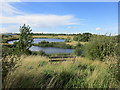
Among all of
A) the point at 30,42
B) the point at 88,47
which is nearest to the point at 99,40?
the point at 88,47

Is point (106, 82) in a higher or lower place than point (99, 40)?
lower

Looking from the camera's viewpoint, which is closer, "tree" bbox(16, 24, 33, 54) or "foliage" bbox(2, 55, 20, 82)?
"foliage" bbox(2, 55, 20, 82)

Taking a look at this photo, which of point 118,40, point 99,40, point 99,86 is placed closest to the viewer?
point 99,86

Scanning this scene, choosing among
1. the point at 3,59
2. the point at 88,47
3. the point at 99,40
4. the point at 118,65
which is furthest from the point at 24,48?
the point at 118,65

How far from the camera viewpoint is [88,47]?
1106cm

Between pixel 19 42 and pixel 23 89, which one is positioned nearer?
pixel 23 89

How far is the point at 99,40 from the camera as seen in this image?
33.3 feet

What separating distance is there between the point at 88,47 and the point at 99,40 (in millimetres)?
1223

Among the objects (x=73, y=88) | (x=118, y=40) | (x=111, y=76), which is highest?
(x=118, y=40)

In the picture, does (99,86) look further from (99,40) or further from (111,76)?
(99,40)

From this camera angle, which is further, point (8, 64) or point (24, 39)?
point (24, 39)

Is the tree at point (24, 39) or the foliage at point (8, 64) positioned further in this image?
the tree at point (24, 39)

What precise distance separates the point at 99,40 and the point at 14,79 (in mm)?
8139

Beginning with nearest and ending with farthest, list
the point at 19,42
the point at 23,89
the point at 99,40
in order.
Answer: the point at 23,89
the point at 99,40
the point at 19,42
